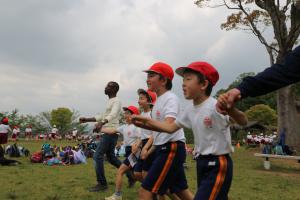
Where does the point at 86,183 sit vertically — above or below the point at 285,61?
below

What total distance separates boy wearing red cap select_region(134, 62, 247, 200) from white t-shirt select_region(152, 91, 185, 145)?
0.66 m

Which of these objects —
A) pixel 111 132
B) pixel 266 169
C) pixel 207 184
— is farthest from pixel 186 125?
pixel 266 169

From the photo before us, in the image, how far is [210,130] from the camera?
3490 mm

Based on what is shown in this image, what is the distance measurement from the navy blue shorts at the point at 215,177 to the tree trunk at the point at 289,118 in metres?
18.5

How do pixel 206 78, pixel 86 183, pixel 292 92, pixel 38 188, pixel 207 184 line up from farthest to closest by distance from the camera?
pixel 292 92 < pixel 86 183 < pixel 38 188 < pixel 206 78 < pixel 207 184

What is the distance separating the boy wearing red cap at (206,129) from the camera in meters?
3.37

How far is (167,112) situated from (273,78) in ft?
7.34

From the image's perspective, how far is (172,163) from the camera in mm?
Result: 4438

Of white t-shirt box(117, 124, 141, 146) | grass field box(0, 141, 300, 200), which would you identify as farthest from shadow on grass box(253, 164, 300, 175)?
white t-shirt box(117, 124, 141, 146)

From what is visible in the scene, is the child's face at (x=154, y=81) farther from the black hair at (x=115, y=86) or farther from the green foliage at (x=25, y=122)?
the green foliage at (x=25, y=122)

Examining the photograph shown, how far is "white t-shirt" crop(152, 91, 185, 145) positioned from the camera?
4.47m

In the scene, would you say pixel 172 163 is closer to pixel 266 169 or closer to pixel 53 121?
pixel 266 169

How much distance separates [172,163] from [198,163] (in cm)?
89

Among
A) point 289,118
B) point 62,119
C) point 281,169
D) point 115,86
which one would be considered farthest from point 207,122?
point 62,119
